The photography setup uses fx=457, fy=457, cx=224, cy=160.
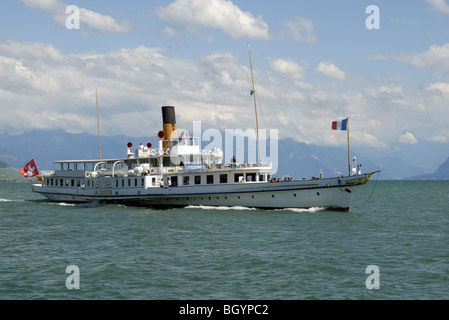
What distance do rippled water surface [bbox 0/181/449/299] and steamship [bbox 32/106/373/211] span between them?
2.50 metres

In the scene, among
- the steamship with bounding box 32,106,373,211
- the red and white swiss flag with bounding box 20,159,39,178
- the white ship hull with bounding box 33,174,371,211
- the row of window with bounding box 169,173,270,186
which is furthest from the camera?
the red and white swiss flag with bounding box 20,159,39,178

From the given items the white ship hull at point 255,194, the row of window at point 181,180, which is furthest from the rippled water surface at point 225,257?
the row of window at point 181,180

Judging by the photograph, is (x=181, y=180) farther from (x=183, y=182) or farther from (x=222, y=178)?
(x=222, y=178)

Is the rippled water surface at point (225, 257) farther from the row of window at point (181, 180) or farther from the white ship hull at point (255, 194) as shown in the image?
the row of window at point (181, 180)

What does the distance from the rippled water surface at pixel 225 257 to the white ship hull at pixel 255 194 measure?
1933 mm

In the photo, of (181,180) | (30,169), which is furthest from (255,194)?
(30,169)

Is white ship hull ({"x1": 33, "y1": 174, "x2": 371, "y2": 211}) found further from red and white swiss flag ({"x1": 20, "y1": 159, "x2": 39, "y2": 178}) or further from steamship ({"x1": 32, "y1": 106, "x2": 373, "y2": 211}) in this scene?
red and white swiss flag ({"x1": 20, "y1": 159, "x2": 39, "y2": 178})

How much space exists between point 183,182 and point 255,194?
29.5 ft

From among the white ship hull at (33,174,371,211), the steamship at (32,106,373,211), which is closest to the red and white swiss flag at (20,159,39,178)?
the steamship at (32,106,373,211)

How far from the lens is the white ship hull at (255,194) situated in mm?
40719

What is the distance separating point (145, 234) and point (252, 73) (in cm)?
2309

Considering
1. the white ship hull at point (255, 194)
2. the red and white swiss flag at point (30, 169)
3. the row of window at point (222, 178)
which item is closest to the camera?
the white ship hull at point (255, 194)

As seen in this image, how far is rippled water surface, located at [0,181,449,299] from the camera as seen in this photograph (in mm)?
18141
